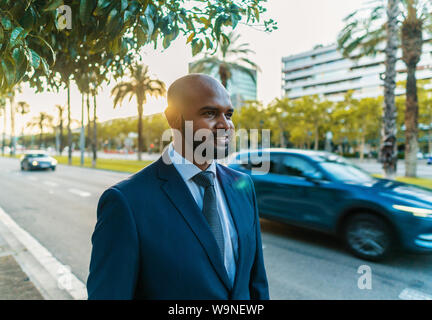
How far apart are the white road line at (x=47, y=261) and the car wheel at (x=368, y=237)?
13.1ft

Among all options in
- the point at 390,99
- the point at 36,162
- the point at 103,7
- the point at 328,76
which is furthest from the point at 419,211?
the point at 328,76

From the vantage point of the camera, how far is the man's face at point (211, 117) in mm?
1372

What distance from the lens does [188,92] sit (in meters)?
1.38

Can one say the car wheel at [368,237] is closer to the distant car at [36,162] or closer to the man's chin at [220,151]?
the man's chin at [220,151]

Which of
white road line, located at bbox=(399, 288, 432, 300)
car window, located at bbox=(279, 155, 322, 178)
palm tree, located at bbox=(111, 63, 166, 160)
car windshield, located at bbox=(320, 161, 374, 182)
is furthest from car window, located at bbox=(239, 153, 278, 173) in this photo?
palm tree, located at bbox=(111, 63, 166, 160)

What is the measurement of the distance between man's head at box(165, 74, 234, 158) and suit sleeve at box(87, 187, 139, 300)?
0.47m

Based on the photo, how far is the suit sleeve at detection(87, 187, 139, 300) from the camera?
44.8 inches

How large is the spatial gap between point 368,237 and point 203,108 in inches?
167

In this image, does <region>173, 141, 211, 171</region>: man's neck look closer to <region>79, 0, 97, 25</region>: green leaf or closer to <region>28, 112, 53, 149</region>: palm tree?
<region>79, 0, 97, 25</region>: green leaf

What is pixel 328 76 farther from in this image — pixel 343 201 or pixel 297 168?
pixel 343 201

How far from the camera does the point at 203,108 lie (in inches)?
54.0

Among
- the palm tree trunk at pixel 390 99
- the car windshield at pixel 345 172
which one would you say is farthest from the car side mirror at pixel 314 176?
the palm tree trunk at pixel 390 99

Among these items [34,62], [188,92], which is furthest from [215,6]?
[34,62]

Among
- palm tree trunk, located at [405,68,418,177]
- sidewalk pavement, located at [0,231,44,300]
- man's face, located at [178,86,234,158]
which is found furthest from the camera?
palm tree trunk, located at [405,68,418,177]
